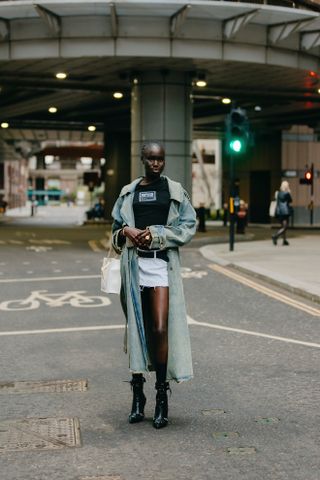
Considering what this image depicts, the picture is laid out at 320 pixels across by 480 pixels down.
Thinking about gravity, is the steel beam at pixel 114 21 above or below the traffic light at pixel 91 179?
above

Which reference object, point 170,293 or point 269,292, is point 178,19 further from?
point 170,293

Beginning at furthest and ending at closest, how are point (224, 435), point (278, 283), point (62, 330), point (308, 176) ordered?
point (308, 176) < point (278, 283) < point (62, 330) < point (224, 435)

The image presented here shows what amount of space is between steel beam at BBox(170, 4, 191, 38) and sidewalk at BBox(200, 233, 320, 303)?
572 centimetres

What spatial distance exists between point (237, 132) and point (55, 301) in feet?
30.1

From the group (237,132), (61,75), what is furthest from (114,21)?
(61,75)

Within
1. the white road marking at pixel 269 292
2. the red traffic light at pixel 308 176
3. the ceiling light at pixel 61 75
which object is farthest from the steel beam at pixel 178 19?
the red traffic light at pixel 308 176

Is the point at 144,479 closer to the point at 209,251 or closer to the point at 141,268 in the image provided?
the point at 141,268

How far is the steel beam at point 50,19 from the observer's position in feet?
61.7

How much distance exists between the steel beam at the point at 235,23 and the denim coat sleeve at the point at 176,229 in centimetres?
1488

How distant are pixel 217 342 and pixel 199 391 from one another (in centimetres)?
212

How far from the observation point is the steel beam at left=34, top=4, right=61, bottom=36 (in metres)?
18.8

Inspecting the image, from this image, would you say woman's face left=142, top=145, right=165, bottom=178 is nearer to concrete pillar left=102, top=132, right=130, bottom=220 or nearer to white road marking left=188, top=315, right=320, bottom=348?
white road marking left=188, top=315, right=320, bottom=348

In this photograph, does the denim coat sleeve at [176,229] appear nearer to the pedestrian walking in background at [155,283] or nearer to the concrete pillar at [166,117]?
the pedestrian walking in background at [155,283]

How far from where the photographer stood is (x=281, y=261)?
16.7 meters
